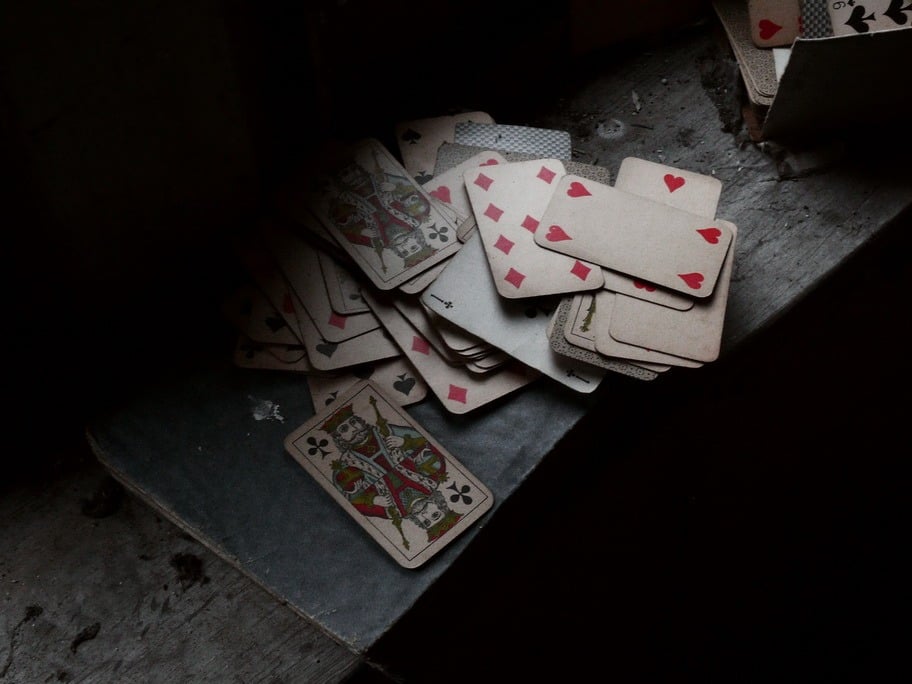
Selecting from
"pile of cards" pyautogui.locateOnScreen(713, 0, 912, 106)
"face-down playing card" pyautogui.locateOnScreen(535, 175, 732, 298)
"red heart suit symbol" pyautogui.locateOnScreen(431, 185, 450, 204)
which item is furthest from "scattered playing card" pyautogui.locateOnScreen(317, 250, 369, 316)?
"pile of cards" pyautogui.locateOnScreen(713, 0, 912, 106)

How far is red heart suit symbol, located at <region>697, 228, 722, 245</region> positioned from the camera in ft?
5.75

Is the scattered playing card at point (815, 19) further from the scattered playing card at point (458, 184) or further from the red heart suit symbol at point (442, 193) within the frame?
the red heart suit symbol at point (442, 193)

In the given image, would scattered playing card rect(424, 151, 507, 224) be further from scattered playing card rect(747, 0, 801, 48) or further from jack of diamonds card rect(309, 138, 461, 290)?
scattered playing card rect(747, 0, 801, 48)

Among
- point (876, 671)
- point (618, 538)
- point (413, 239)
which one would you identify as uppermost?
point (413, 239)

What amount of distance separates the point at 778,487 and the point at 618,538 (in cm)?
44

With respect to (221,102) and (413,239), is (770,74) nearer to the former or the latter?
(413,239)

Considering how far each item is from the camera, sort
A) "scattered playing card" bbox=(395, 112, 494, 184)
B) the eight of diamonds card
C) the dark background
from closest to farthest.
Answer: the dark background < the eight of diamonds card < "scattered playing card" bbox=(395, 112, 494, 184)

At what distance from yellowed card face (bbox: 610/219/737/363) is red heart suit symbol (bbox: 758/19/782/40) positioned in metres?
0.68

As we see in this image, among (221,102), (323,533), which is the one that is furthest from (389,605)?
(221,102)

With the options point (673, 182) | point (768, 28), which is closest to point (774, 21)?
point (768, 28)

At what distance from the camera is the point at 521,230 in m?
1.78

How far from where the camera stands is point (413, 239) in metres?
1.81

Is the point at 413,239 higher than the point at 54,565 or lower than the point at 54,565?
higher

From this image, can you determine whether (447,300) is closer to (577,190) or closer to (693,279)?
(577,190)
